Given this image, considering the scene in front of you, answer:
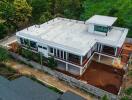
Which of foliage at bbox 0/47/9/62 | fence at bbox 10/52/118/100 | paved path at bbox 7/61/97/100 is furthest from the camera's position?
foliage at bbox 0/47/9/62

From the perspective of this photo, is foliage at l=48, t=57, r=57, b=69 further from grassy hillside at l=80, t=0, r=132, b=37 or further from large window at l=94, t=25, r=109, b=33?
grassy hillside at l=80, t=0, r=132, b=37

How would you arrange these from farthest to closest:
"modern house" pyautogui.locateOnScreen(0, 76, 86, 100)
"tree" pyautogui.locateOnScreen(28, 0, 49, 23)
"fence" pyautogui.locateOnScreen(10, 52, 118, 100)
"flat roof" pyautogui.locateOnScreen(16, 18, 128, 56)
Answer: "tree" pyautogui.locateOnScreen(28, 0, 49, 23) → "flat roof" pyautogui.locateOnScreen(16, 18, 128, 56) → "fence" pyautogui.locateOnScreen(10, 52, 118, 100) → "modern house" pyautogui.locateOnScreen(0, 76, 86, 100)

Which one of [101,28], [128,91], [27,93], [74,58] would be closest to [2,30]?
[74,58]

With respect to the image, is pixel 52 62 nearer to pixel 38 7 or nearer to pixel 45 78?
pixel 45 78

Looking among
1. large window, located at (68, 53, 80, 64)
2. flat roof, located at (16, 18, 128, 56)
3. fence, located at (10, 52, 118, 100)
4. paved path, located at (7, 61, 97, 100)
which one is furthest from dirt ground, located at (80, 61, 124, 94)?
flat roof, located at (16, 18, 128, 56)

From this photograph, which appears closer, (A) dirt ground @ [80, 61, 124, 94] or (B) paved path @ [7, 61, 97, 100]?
(B) paved path @ [7, 61, 97, 100]
